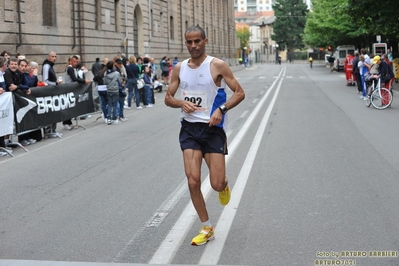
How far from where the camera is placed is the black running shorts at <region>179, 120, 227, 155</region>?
5918 mm

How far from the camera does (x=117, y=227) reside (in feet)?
21.8

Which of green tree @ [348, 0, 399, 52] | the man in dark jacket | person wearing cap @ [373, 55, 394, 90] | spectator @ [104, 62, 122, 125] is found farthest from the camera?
green tree @ [348, 0, 399, 52]

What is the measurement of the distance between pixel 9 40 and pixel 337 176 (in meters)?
18.8

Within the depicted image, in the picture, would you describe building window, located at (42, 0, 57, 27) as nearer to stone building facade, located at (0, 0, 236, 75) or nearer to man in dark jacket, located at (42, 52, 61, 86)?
stone building facade, located at (0, 0, 236, 75)

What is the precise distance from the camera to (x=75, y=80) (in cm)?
1723

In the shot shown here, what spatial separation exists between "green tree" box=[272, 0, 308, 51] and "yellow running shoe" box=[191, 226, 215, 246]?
134605 mm

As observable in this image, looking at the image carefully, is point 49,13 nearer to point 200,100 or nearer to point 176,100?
point 176,100

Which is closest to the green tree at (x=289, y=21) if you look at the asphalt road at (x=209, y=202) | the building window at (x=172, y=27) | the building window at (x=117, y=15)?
the building window at (x=172, y=27)

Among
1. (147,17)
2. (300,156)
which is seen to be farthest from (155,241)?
(147,17)

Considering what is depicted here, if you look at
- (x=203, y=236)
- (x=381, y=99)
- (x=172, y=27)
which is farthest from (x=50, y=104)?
(x=172, y=27)

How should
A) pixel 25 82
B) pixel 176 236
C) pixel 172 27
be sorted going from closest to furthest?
pixel 176 236 < pixel 25 82 < pixel 172 27

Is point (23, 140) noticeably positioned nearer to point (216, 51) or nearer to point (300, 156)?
point (300, 156)

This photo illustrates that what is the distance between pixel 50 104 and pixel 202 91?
10133mm

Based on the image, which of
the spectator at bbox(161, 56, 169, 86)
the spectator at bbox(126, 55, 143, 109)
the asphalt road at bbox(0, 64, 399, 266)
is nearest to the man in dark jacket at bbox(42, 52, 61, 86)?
the asphalt road at bbox(0, 64, 399, 266)
